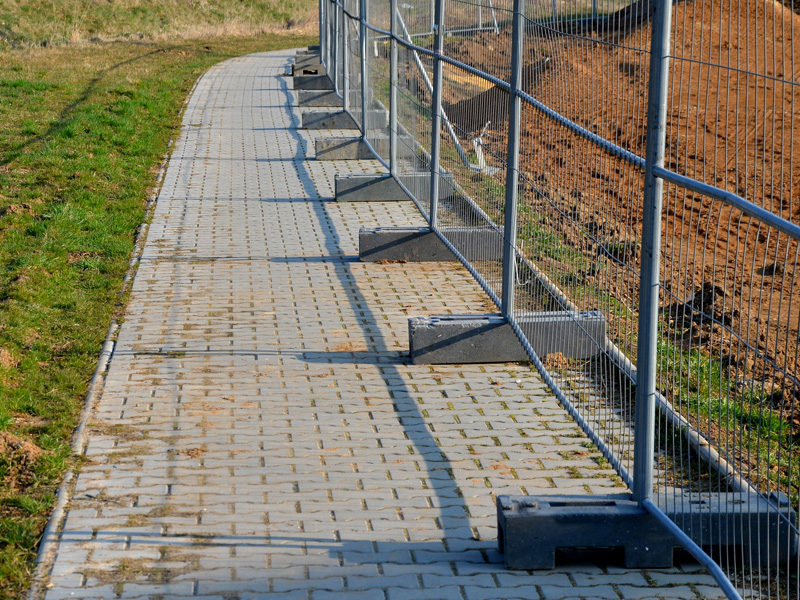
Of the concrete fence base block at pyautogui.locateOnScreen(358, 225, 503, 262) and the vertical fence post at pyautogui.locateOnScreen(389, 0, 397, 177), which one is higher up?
the vertical fence post at pyautogui.locateOnScreen(389, 0, 397, 177)

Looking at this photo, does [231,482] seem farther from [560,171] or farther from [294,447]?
[560,171]

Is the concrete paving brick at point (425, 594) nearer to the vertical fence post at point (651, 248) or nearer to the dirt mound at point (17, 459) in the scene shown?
the vertical fence post at point (651, 248)

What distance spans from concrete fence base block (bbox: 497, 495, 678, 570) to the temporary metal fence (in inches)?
4.7

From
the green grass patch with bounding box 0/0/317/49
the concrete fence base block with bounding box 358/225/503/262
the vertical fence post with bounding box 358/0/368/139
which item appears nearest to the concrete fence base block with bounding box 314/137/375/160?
the vertical fence post with bounding box 358/0/368/139

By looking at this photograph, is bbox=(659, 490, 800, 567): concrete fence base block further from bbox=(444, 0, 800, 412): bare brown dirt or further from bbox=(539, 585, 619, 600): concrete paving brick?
bbox=(444, 0, 800, 412): bare brown dirt

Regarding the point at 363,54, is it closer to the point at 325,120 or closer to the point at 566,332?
the point at 325,120

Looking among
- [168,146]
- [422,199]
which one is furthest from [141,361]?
[168,146]

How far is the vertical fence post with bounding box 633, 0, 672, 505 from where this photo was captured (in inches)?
140

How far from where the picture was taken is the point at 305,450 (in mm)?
5270

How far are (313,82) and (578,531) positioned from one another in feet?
57.5

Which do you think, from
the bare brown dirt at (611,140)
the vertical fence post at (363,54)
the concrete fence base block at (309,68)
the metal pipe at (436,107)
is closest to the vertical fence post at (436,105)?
the metal pipe at (436,107)

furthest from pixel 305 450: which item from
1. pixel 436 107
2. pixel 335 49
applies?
pixel 335 49

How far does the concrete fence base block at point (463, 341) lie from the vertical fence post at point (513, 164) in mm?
159

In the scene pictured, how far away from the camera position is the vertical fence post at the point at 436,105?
7.77 m
